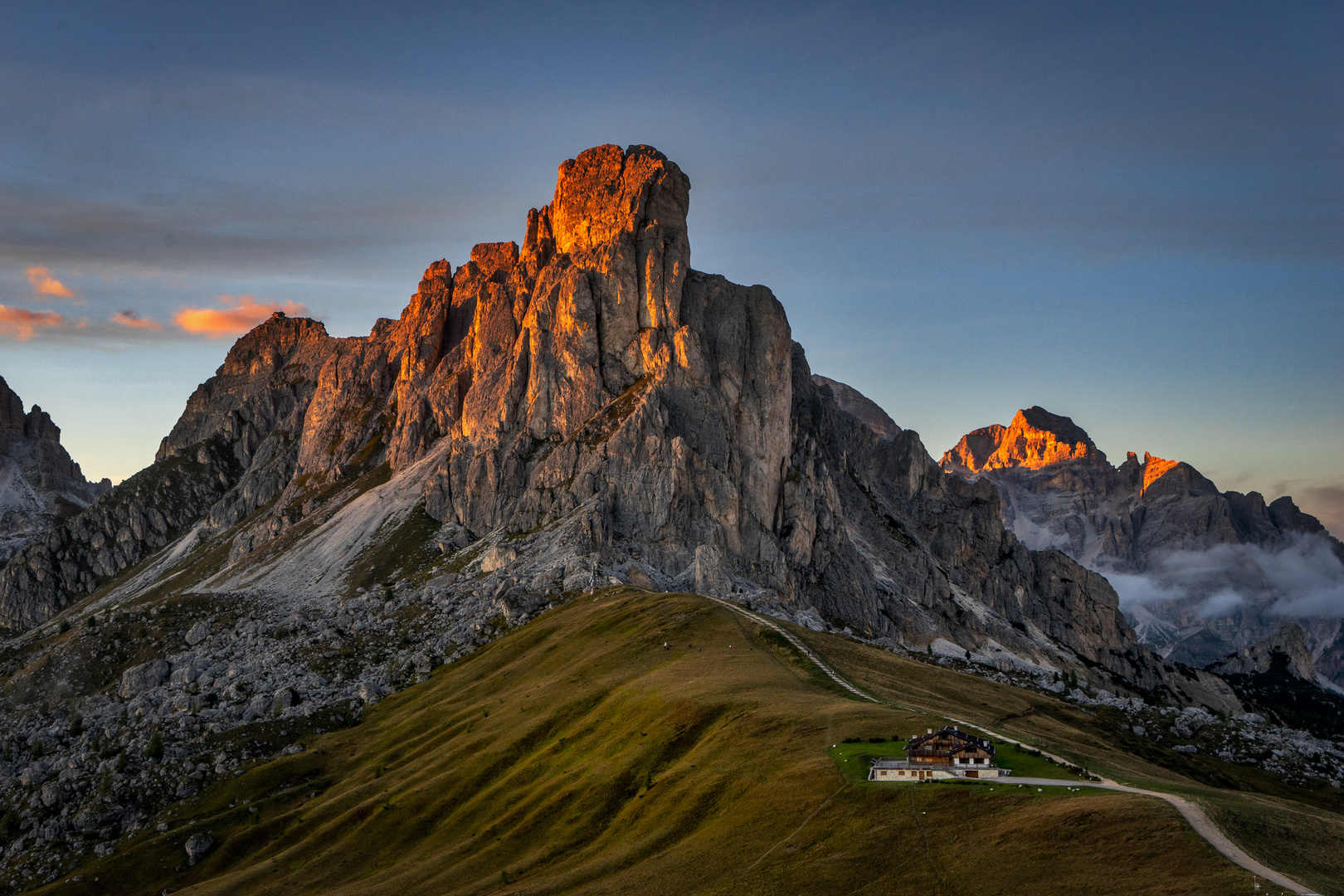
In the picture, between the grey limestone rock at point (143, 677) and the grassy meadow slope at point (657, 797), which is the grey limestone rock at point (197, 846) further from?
the grey limestone rock at point (143, 677)

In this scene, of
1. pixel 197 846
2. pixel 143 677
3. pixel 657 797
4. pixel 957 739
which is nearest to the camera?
pixel 957 739

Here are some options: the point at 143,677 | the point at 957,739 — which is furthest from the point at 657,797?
the point at 143,677

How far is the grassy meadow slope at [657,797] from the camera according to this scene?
6134 cm

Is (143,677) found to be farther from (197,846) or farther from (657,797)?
(657,797)

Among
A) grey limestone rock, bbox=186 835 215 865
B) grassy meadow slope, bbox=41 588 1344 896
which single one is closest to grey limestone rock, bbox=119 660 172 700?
grassy meadow slope, bbox=41 588 1344 896

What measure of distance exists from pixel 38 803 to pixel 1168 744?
6295 inches

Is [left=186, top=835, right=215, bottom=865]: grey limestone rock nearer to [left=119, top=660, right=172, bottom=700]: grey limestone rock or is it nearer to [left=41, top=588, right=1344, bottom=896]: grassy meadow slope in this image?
[left=41, top=588, right=1344, bottom=896]: grassy meadow slope

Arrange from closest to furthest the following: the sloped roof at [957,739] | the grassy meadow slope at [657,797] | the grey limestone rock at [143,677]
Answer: the grassy meadow slope at [657,797], the sloped roof at [957,739], the grey limestone rock at [143,677]

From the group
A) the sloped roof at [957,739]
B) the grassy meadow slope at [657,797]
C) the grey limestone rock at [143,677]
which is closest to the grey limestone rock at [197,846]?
the grassy meadow slope at [657,797]

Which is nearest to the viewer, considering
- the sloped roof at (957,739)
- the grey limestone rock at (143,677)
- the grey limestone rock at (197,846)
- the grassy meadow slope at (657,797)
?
the grassy meadow slope at (657,797)

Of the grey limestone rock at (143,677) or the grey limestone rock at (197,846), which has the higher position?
the grey limestone rock at (143,677)

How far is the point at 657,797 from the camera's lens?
88.6 m

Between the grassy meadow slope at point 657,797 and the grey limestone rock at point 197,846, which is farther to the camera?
the grey limestone rock at point 197,846

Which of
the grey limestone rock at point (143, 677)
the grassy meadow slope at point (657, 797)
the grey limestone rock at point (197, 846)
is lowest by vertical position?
the grey limestone rock at point (197, 846)
